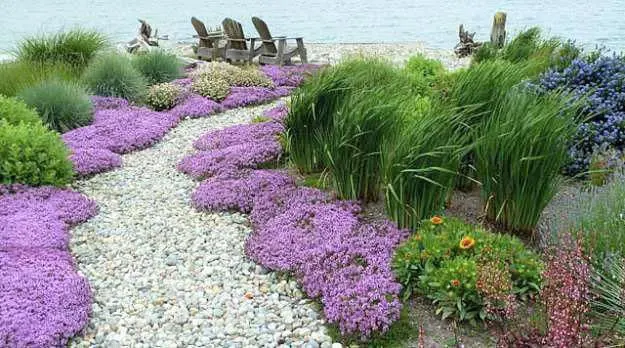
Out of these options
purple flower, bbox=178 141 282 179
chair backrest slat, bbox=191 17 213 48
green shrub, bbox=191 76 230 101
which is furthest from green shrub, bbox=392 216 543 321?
chair backrest slat, bbox=191 17 213 48

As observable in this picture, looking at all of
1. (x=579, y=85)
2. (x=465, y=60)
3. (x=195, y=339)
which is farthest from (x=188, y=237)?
(x=465, y=60)

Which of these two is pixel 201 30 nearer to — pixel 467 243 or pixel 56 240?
pixel 56 240

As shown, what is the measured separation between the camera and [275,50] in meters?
18.2

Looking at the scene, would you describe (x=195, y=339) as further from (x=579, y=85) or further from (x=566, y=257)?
(x=579, y=85)

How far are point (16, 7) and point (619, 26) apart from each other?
40.6 metres

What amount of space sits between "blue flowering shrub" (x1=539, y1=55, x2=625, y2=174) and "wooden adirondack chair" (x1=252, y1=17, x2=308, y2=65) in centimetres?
1032

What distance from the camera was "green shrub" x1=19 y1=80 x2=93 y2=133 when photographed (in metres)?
10.7

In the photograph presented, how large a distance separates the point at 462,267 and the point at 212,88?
9.50m

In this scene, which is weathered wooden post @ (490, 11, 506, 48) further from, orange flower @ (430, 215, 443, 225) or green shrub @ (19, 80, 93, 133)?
orange flower @ (430, 215, 443, 225)

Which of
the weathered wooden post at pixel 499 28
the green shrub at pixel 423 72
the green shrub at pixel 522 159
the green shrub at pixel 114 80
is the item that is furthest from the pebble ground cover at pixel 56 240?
the weathered wooden post at pixel 499 28

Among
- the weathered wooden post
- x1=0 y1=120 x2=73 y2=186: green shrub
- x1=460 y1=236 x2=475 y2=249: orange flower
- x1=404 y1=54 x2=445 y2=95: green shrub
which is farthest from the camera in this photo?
the weathered wooden post

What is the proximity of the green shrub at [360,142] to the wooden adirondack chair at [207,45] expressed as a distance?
42.5ft

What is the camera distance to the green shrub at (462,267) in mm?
4500

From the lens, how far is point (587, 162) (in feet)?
23.4
